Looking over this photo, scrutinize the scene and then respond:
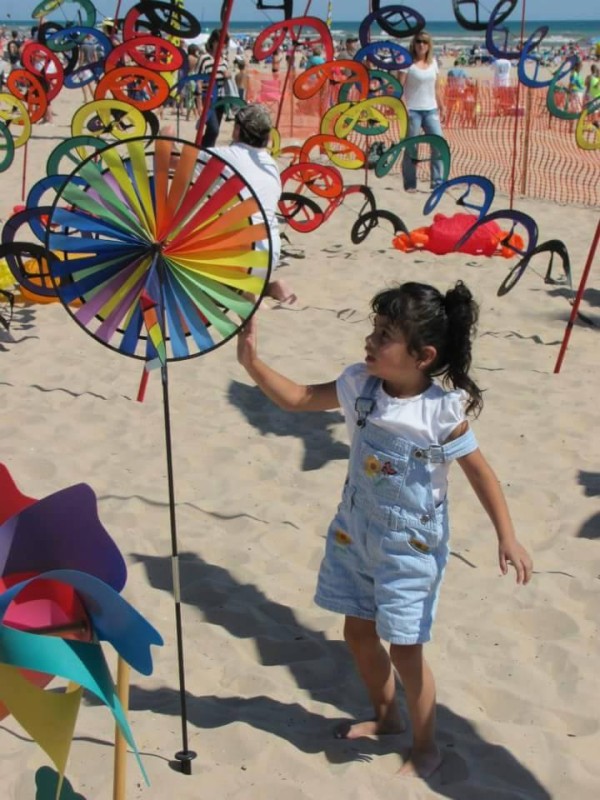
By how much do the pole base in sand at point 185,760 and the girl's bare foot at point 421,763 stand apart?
18.8 inches

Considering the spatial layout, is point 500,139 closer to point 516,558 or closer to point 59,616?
point 516,558

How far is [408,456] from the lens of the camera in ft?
7.31

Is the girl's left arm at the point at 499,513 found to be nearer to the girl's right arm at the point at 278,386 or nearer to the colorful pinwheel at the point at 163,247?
the girl's right arm at the point at 278,386

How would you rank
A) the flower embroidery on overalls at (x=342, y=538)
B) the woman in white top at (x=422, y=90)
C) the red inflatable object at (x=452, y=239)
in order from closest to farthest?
1. the flower embroidery on overalls at (x=342, y=538)
2. the red inflatable object at (x=452, y=239)
3. the woman in white top at (x=422, y=90)

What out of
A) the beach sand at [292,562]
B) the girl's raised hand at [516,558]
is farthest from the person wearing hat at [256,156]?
the girl's raised hand at [516,558]

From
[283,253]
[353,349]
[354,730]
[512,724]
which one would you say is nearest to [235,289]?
[354,730]

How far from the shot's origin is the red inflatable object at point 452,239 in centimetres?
736

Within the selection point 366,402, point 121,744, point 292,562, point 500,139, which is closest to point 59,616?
point 121,744

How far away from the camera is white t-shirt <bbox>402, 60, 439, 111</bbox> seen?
9.46m

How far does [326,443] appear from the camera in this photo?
4402 mm

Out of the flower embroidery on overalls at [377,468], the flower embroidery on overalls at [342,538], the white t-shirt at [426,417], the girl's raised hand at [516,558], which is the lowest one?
the flower embroidery on overalls at [342,538]

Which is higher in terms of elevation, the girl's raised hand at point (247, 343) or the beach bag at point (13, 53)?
the girl's raised hand at point (247, 343)

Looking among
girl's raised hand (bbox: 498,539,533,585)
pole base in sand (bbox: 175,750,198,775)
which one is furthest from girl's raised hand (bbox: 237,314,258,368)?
pole base in sand (bbox: 175,750,198,775)

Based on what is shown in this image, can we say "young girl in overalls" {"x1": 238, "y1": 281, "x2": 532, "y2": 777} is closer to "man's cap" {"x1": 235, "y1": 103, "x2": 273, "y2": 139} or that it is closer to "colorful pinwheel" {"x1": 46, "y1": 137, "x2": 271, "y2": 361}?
"colorful pinwheel" {"x1": 46, "y1": 137, "x2": 271, "y2": 361}
